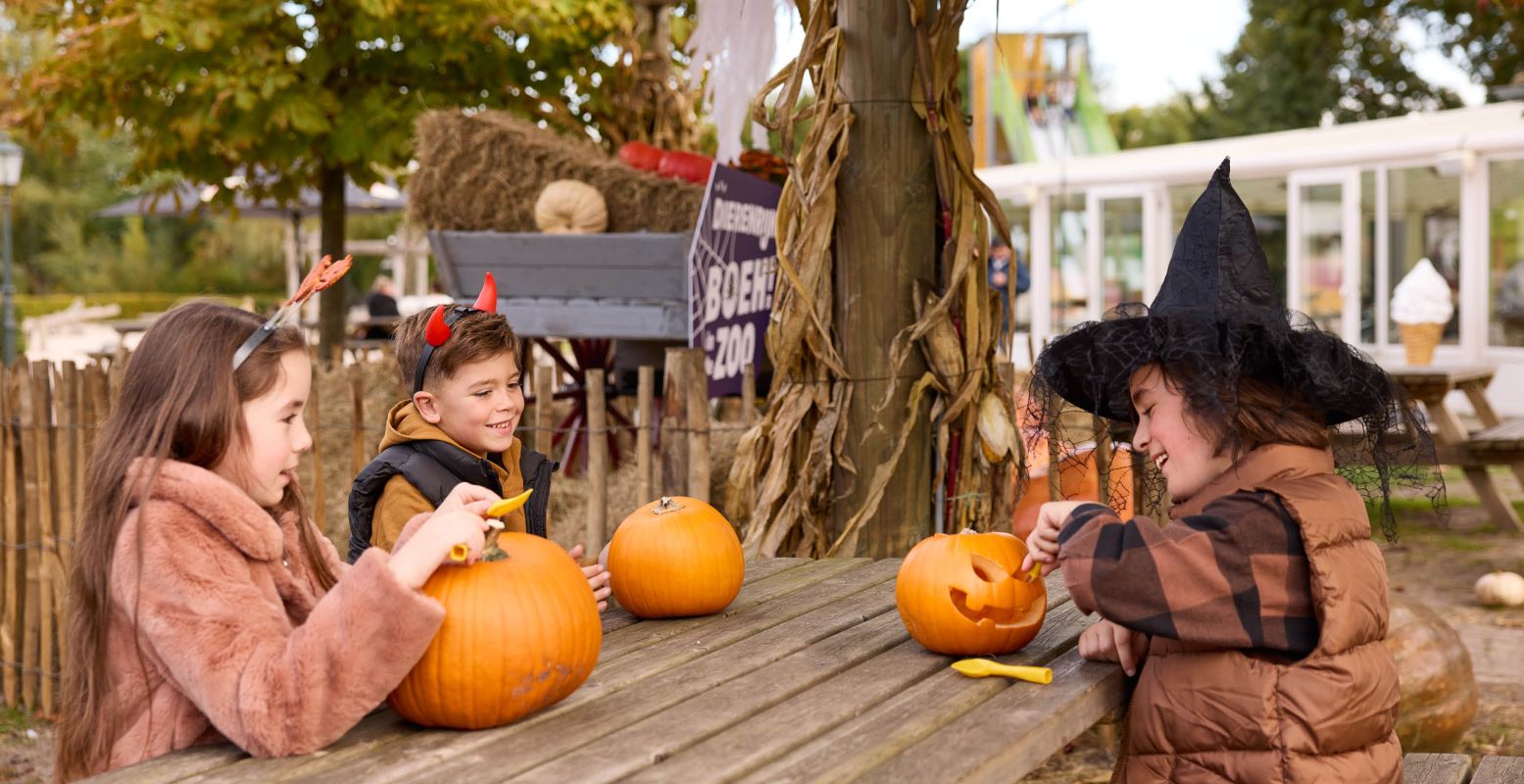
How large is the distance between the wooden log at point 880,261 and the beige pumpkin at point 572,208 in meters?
2.54

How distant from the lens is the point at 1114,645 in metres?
2.17

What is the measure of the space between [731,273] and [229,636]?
9.75 ft

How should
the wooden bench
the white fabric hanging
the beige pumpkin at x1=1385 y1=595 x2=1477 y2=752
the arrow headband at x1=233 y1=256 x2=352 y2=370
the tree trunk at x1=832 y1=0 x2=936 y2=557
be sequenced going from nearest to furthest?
the arrow headband at x1=233 y1=256 x2=352 y2=370 < the wooden bench < the tree trunk at x1=832 y1=0 x2=936 y2=557 < the beige pumpkin at x1=1385 y1=595 x2=1477 y2=752 < the white fabric hanging

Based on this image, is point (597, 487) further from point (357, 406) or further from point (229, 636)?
point (229, 636)

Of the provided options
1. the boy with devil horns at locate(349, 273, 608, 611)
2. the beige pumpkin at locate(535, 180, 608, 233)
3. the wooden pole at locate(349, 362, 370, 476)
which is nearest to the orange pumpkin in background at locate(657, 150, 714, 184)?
the beige pumpkin at locate(535, 180, 608, 233)

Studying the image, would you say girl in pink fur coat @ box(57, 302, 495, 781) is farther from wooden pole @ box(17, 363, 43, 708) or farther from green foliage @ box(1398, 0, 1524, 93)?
green foliage @ box(1398, 0, 1524, 93)

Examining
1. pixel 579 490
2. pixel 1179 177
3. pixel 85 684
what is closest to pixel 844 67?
pixel 85 684

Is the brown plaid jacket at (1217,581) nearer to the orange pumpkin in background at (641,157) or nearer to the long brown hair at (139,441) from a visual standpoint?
A: the long brown hair at (139,441)

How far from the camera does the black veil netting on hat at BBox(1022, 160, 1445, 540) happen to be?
79.9 inches

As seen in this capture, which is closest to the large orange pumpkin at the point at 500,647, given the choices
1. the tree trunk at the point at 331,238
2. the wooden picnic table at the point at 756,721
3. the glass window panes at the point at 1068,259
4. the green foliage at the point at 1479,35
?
the wooden picnic table at the point at 756,721

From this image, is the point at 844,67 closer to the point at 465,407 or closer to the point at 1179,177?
the point at 465,407

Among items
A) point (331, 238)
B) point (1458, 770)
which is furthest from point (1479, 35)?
point (1458, 770)

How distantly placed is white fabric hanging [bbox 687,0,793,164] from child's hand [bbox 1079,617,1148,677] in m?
2.37

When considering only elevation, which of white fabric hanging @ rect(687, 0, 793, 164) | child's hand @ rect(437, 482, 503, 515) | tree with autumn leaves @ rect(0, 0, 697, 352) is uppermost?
tree with autumn leaves @ rect(0, 0, 697, 352)
